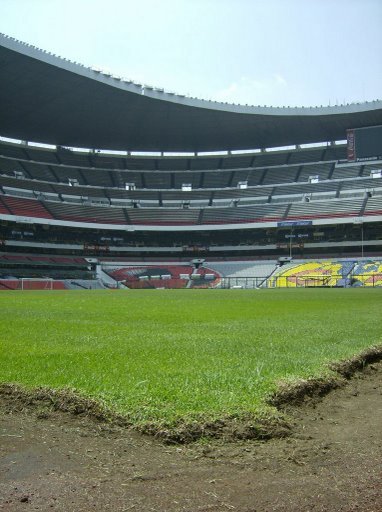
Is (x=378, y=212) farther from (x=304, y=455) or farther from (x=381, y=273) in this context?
(x=304, y=455)

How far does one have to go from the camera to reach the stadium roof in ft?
148

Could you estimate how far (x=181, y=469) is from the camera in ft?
8.21

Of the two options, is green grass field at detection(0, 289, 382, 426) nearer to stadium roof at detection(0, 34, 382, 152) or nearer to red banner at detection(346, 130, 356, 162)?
stadium roof at detection(0, 34, 382, 152)

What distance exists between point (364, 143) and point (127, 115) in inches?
1234

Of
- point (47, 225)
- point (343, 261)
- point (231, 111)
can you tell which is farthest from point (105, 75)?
point (343, 261)

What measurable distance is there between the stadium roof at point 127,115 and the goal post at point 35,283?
20.3 meters

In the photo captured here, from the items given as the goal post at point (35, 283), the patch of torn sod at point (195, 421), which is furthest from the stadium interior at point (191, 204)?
the patch of torn sod at point (195, 421)

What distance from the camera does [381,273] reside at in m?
45.8

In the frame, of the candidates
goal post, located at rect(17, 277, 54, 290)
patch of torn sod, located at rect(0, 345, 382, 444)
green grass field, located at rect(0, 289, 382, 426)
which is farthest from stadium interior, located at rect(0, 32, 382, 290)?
patch of torn sod, located at rect(0, 345, 382, 444)

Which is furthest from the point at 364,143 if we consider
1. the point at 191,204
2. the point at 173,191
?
the point at 173,191

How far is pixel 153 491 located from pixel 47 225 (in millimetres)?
61435

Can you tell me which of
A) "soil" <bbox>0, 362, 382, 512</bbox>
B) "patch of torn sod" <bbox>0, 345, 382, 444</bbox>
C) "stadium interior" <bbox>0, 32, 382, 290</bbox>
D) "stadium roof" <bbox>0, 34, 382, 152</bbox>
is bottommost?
"soil" <bbox>0, 362, 382, 512</bbox>

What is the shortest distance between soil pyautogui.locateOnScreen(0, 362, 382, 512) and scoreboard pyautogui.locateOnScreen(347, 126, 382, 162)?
60938 millimetres

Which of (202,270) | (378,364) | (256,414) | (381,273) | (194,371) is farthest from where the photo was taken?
(202,270)
